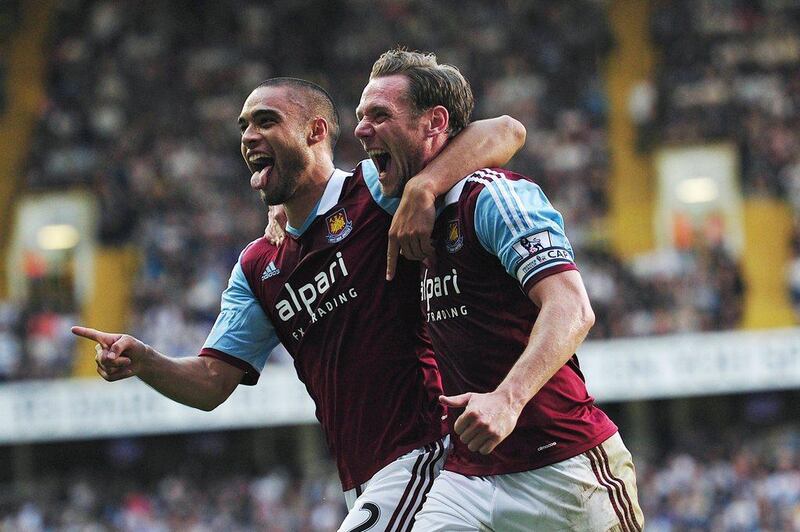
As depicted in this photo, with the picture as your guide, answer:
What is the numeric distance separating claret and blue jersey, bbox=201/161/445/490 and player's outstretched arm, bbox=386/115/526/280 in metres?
0.23

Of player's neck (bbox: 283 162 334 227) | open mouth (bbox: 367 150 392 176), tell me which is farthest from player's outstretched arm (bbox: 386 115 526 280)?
player's neck (bbox: 283 162 334 227)

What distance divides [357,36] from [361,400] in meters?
19.4

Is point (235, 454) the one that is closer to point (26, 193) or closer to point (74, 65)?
point (26, 193)

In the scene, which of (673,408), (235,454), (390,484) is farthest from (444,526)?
Result: (235,454)

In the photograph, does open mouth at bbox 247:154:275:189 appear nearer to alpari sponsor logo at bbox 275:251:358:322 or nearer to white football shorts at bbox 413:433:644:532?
alpari sponsor logo at bbox 275:251:358:322

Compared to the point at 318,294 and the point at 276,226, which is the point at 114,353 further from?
the point at 276,226

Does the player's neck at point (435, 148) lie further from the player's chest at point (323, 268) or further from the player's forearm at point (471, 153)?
the player's chest at point (323, 268)

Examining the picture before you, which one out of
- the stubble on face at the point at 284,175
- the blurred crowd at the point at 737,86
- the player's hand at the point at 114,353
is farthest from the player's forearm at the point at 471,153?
the blurred crowd at the point at 737,86

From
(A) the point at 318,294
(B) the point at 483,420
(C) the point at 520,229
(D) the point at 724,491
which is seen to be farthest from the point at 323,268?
(D) the point at 724,491

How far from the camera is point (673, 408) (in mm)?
19344

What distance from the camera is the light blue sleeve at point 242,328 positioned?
5438mm

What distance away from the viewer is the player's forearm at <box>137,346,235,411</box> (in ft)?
17.1

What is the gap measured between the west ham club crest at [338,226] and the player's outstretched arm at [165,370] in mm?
674

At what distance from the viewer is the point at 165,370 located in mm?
5250
